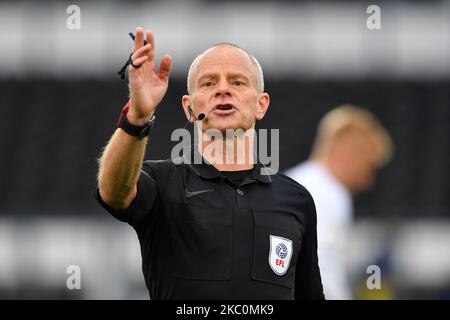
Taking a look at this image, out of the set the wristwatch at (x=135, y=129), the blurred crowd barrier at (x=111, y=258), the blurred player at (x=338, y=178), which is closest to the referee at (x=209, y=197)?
the wristwatch at (x=135, y=129)

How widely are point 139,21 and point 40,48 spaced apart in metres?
1.55

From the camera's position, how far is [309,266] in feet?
11.6

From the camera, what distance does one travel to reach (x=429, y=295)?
8352 millimetres

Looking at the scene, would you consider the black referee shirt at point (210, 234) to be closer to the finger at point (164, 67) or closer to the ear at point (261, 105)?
the ear at point (261, 105)

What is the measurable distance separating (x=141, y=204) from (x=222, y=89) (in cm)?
50

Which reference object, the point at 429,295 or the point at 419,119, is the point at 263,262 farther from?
the point at 419,119

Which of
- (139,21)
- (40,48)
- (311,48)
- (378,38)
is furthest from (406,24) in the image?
(40,48)

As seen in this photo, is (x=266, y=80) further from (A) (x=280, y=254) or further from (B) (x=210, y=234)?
(B) (x=210, y=234)

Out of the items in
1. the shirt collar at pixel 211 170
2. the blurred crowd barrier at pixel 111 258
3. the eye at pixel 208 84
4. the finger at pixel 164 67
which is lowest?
the blurred crowd barrier at pixel 111 258

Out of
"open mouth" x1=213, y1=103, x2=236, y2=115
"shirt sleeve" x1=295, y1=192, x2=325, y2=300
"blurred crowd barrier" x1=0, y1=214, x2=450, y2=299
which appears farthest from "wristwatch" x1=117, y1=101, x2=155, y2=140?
"blurred crowd barrier" x1=0, y1=214, x2=450, y2=299

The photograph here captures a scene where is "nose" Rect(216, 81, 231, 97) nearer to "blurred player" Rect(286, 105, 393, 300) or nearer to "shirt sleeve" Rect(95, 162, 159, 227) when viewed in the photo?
"shirt sleeve" Rect(95, 162, 159, 227)

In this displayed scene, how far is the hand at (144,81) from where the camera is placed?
9.50 ft

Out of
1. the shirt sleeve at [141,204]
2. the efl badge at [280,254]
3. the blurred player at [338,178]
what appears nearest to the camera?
the shirt sleeve at [141,204]

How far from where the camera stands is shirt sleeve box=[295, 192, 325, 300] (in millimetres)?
3519
